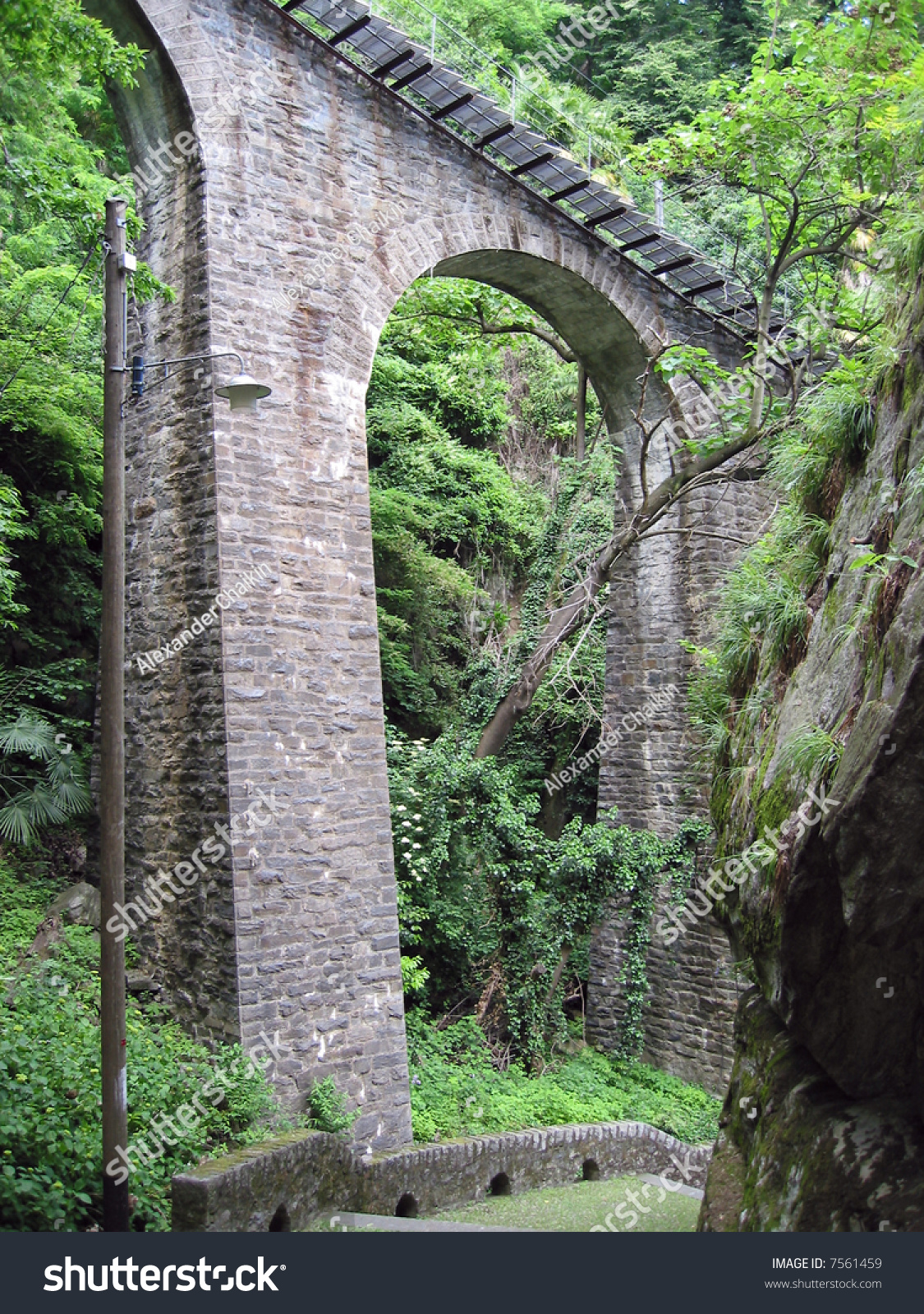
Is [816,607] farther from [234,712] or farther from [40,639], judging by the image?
[40,639]

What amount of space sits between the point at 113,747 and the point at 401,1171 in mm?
3460

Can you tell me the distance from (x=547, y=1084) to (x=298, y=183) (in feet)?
25.3

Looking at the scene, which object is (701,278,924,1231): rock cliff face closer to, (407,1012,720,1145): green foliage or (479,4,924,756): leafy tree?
(407,1012,720,1145): green foliage

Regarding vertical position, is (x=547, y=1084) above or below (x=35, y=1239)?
below

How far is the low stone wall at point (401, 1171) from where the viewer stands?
498 centimetres

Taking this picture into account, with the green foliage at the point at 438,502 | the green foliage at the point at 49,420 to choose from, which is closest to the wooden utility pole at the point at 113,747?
the green foliage at the point at 49,420

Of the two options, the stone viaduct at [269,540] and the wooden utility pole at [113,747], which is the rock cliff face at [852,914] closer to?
the wooden utility pole at [113,747]

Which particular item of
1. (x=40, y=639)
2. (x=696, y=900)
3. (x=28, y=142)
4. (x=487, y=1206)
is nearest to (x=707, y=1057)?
(x=696, y=900)

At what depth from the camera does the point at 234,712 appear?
703 centimetres

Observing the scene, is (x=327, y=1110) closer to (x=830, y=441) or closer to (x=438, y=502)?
(x=830, y=441)

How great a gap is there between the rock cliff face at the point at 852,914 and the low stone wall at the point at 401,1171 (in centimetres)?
215

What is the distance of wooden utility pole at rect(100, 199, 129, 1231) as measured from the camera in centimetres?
487

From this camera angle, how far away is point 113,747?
5.17 metres

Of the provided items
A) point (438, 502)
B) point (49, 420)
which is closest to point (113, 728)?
point (49, 420)
